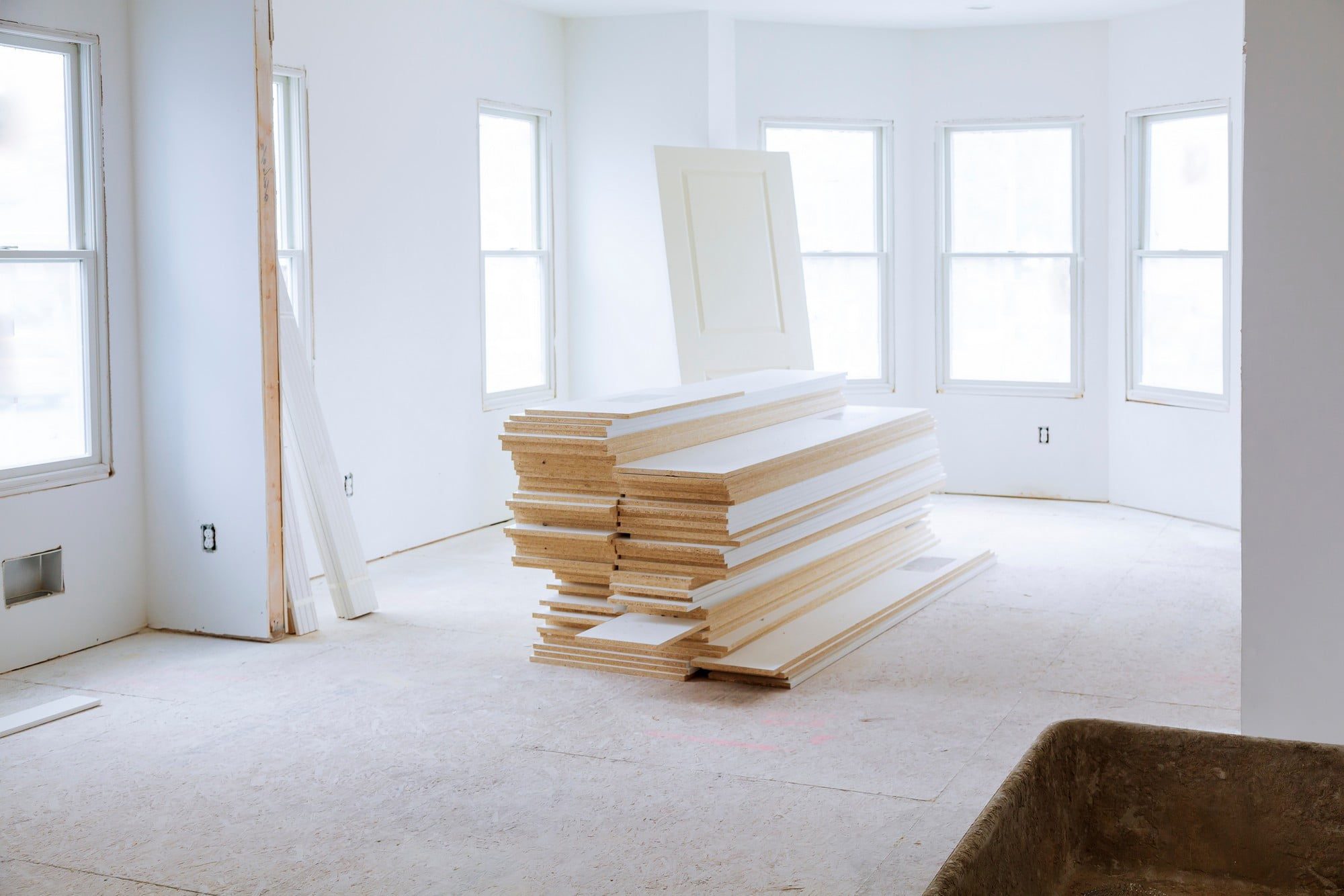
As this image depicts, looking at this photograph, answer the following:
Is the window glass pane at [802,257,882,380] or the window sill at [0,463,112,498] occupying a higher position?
the window glass pane at [802,257,882,380]

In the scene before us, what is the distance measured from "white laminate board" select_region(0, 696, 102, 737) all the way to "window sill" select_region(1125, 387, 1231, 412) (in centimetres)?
621

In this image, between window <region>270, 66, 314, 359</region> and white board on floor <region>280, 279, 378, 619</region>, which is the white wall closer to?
window <region>270, 66, 314, 359</region>

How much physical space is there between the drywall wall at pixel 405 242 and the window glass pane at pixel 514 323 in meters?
0.27

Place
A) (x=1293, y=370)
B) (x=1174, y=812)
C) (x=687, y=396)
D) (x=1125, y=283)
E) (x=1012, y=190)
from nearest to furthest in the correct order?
(x=1174, y=812) → (x=1293, y=370) → (x=687, y=396) → (x=1125, y=283) → (x=1012, y=190)

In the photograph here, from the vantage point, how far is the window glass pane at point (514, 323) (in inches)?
313

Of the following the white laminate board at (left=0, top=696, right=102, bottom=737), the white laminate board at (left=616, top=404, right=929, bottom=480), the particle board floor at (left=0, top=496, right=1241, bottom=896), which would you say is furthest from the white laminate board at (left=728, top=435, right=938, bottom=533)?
the white laminate board at (left=0, top=696, right=102, bottom=737)

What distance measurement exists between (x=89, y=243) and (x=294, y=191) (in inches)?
48.7

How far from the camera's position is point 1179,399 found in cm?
789

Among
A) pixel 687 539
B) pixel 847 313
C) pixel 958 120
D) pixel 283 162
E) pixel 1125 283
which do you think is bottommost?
pixel 687 539

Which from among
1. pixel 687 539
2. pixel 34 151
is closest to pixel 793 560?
pixel 687 539

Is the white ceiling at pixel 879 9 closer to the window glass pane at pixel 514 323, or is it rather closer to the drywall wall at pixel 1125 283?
the drywall wall at pixel 1125 283

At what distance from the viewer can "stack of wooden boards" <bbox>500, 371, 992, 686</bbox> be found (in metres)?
4.70

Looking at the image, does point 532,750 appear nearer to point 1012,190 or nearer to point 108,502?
point 108,502

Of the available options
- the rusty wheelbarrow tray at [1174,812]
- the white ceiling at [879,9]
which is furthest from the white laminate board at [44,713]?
the white ceiling at [879,9]
